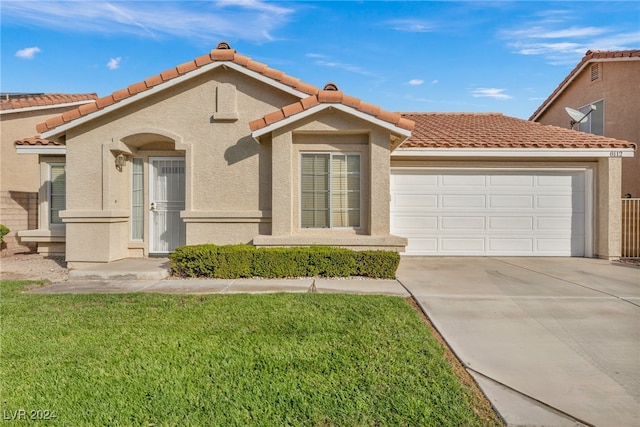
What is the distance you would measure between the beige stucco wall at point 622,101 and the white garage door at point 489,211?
11.6ft

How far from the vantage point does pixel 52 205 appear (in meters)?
10.9

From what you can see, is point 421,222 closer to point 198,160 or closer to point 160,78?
point 198,160

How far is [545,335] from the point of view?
4.64 metres

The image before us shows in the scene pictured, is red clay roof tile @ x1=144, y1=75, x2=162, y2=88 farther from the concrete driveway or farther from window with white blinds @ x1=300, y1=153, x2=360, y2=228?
the concrete driveway

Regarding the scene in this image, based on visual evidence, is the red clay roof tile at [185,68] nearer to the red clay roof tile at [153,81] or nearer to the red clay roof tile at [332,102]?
the red clay roof tile at [153,81]

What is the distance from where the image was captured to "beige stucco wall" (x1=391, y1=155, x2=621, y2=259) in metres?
10.2

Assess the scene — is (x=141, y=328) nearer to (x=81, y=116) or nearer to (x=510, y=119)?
(x=81, y=116)

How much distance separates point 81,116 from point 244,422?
8.97 m

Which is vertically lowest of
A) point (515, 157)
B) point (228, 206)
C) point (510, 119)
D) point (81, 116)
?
point (228, 206)

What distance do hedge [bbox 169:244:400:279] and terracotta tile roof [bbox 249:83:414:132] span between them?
2976mm

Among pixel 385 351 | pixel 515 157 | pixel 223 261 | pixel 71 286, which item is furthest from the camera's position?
pixel 515 157

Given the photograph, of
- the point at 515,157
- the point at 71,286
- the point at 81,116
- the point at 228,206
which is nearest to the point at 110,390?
the point at 71,286

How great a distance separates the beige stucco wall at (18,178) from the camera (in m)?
11.5

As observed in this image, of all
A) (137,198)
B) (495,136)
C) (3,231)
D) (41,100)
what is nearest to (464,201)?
(495,136)
